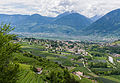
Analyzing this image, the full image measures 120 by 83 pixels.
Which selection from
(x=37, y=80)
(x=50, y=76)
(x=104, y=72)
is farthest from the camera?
(x=104, y=72)

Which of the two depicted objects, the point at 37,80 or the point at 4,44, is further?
the point at 37,80

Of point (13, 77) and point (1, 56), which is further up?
point (1, 56)

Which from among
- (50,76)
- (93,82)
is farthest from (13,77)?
(93,82)

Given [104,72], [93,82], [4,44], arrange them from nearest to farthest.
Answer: [4,44], [93,82], [104,72]

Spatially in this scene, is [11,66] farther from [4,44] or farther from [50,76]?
[50,76]

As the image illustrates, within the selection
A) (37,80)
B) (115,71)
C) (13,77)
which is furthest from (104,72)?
(13,77)

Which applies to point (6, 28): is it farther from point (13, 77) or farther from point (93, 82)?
point (93, 82)

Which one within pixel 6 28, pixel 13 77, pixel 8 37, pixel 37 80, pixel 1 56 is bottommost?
pixel 37 80
